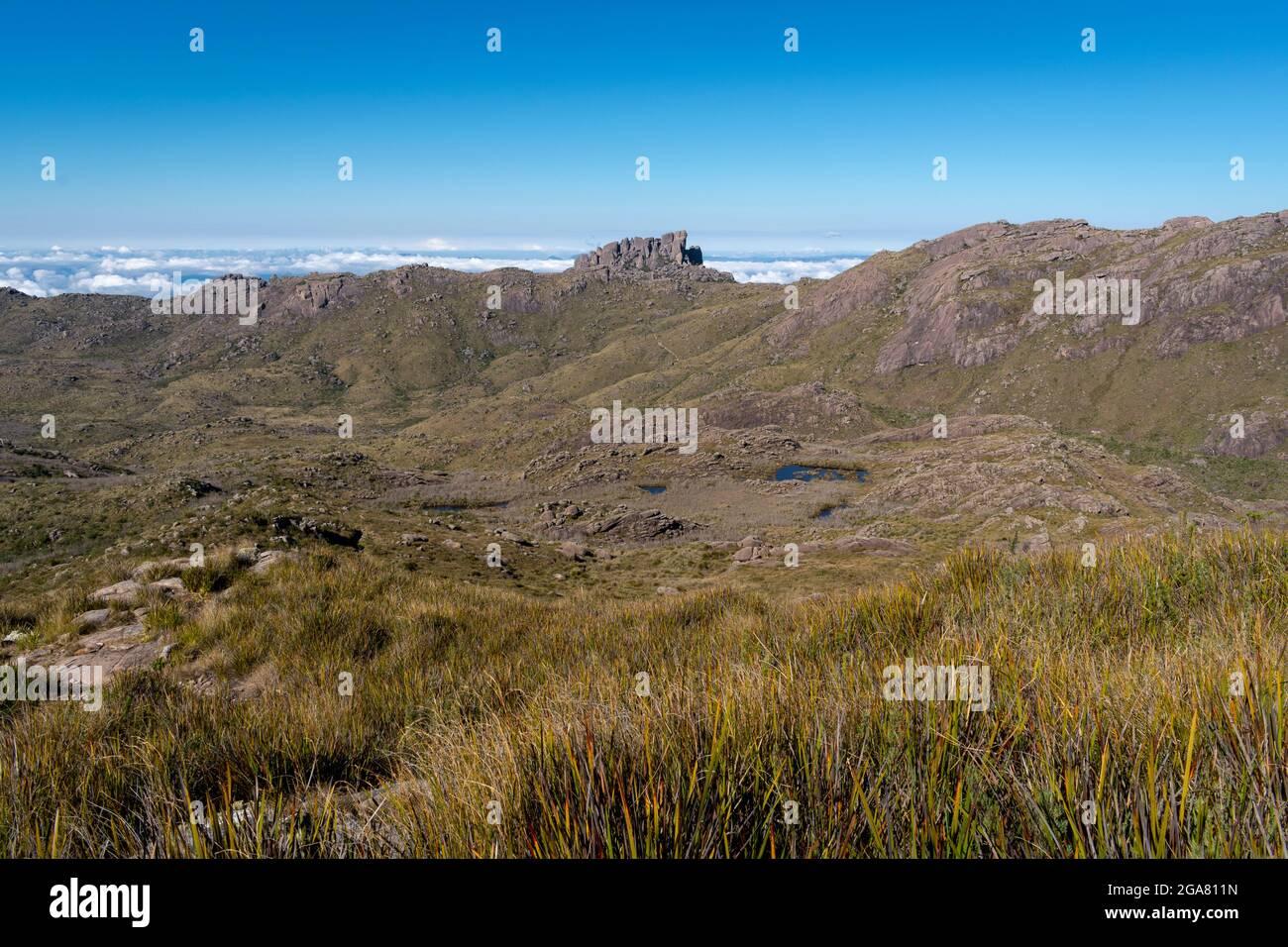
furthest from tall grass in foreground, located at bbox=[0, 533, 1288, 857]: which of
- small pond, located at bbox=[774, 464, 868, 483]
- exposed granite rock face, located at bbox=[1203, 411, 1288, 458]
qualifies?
exposed granite rock face, located at bbox=[1203, 411, 1288, 458]

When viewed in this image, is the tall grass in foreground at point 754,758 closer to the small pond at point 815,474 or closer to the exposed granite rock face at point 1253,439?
the small pond at point 815,474

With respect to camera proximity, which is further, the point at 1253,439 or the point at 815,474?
the point at 1253,439

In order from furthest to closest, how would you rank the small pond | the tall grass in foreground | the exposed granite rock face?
the exposed granite rock face < the small pond < the tall grass in foreground

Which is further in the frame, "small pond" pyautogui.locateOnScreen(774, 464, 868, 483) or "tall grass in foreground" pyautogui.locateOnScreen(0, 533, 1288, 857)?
"small pond" pyautogui.locateOnScreen(774, 464, 868, 483)

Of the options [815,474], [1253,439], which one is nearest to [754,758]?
[815,474]

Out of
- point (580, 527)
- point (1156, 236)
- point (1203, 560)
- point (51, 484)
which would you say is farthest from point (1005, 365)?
point (51, 484)

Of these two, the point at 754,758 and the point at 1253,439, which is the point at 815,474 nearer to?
the point at 1253,439

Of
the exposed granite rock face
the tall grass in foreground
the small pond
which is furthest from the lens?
the exposed granite rock face

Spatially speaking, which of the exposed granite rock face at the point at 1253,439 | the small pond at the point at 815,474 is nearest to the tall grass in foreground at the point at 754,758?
the small pond at the point at 815,474

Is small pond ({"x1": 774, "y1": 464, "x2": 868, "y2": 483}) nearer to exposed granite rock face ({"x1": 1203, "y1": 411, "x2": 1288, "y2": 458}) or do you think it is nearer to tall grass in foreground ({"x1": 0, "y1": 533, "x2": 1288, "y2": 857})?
exposed granite rock face ({"x1": 1203, "y1": 411, "x2": 1288, "y2": 458})
